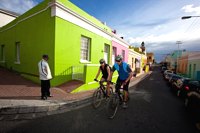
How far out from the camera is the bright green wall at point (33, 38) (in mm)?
7871

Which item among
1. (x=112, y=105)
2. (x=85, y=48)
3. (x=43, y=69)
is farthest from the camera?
(x=85, y=48)

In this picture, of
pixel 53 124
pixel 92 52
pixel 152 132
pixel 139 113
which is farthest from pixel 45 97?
pixel 92 52

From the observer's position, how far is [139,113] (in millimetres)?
4918

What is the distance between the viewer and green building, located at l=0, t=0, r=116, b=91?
7734 millimetres

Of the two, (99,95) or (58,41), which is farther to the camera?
(58,41)

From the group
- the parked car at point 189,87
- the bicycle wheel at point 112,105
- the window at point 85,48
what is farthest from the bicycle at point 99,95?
the window at point 85,48

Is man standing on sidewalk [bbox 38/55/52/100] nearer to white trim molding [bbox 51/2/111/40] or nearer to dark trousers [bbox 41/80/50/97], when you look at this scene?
dark trousers [bbox 41/80/50/97]

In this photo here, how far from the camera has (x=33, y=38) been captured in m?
9.18

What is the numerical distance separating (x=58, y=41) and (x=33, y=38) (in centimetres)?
262

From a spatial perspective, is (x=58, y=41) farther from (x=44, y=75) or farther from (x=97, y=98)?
(x=97, y=98)

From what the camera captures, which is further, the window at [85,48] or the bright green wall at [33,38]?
the window at [85,48]

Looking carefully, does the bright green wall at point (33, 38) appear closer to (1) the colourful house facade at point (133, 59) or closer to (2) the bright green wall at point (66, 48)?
(2) the bright green wall at point (66, 48)

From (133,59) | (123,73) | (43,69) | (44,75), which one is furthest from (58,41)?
(133,59)

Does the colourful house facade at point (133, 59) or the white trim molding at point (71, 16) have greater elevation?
the white trim molding at point (71, 16)
